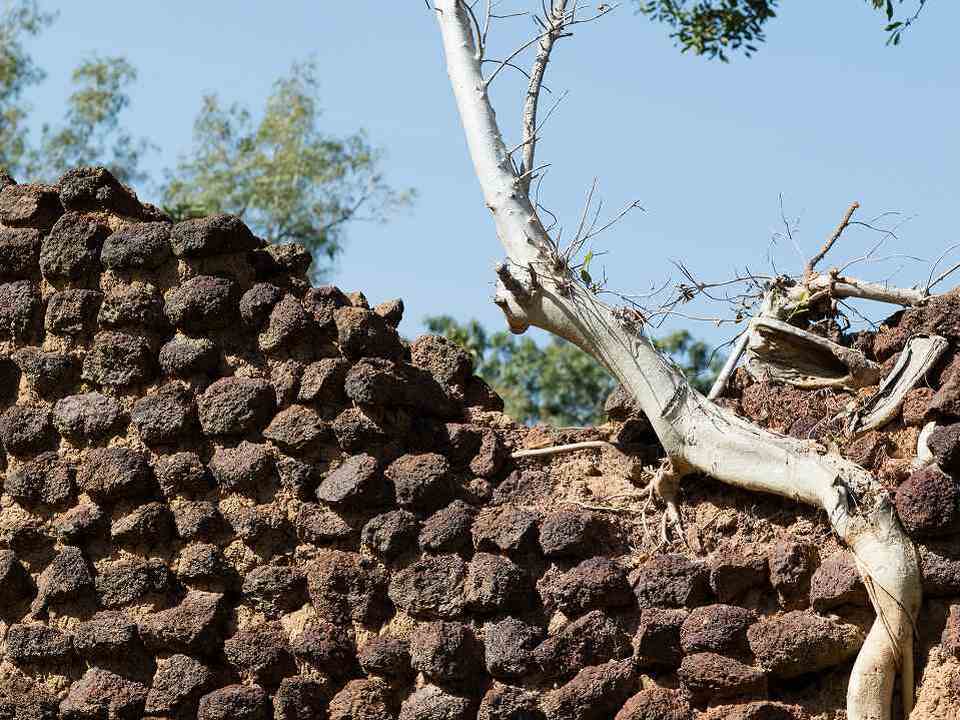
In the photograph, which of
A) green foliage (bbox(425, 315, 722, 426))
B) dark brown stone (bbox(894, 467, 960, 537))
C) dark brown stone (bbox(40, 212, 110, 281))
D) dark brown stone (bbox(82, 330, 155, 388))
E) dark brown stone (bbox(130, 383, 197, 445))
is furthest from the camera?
green foliage (bbox(425, 315, 722, 426))

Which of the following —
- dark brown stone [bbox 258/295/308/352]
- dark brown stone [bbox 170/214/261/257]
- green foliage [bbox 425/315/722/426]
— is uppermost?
green foliage [bbox 425/315/722/426]

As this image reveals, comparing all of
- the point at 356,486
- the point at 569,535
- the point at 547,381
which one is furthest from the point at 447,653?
the point at 547,381

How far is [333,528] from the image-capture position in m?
4.73

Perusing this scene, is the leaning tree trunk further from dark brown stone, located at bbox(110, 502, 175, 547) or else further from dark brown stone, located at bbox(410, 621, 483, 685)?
dark brown stone, located at bbox(110, 502, 175, 547)

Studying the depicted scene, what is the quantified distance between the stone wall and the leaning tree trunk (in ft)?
0.35

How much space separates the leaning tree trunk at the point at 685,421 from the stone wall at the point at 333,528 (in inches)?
4.2

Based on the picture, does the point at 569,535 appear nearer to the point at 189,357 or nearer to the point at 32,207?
the point at 189,357

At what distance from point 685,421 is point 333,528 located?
3.85 ft

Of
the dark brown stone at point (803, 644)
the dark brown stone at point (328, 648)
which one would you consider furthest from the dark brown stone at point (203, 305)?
the dark brown stone at point (803, 644)

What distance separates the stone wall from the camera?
14.3 feet

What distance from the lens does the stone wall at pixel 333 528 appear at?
435cm

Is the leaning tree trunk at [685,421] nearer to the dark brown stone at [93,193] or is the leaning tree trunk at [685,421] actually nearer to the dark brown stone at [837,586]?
the dark brown stone at [837,586]

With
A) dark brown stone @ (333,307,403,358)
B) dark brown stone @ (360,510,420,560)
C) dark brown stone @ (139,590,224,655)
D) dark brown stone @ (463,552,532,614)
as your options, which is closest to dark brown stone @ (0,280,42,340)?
dark brown stone @ (333,307,403,358)

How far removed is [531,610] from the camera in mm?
4551
